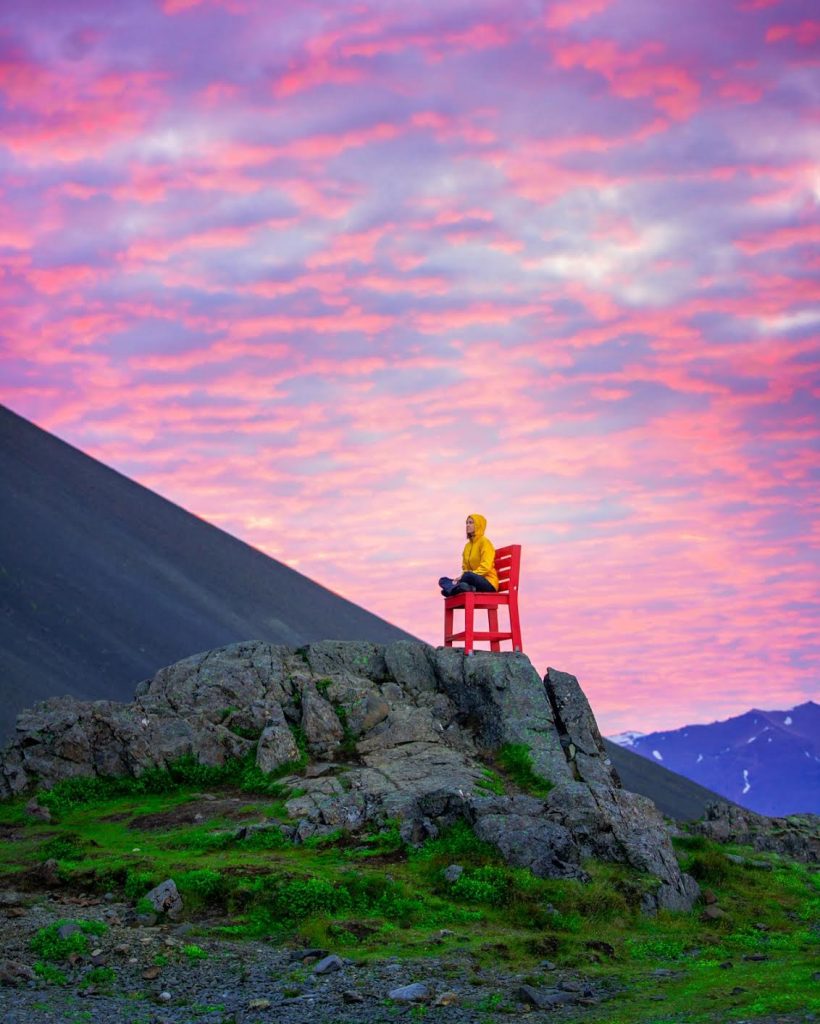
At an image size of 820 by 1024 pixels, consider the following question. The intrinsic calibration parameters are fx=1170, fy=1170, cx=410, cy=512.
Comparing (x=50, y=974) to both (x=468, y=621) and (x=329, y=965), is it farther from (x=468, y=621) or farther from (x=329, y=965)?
(x=468, y=621)

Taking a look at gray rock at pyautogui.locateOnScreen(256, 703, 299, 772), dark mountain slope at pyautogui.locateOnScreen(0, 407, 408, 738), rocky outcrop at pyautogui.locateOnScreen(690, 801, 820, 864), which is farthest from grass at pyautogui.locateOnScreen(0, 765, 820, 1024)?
dark mountain slope at pyautogui.locateOnScreen(0, 407, 408, 738)

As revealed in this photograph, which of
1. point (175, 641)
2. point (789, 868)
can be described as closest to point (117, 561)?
point (175, 641)

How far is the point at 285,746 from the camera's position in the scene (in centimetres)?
2528

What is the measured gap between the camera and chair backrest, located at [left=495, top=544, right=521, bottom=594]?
94.8ft

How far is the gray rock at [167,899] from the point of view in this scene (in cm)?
1733

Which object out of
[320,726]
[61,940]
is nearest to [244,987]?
[61,940]

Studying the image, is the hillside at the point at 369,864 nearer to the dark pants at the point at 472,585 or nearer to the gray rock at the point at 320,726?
the gray rock at the point at 320,726

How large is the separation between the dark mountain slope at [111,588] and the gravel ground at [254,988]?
4625cm

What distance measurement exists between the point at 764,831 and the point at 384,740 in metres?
11.8

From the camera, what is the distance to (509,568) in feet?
95.1

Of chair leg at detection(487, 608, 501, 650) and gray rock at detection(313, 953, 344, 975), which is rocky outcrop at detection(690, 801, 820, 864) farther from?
gray rock at detection(313, 953, 344, 975)

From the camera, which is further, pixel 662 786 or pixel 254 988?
pixel 662 786

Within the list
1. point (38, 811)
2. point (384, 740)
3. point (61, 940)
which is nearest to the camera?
point (61, 940)

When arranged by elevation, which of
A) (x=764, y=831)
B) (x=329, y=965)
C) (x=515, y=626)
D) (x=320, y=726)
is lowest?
(x=329, y=965)
